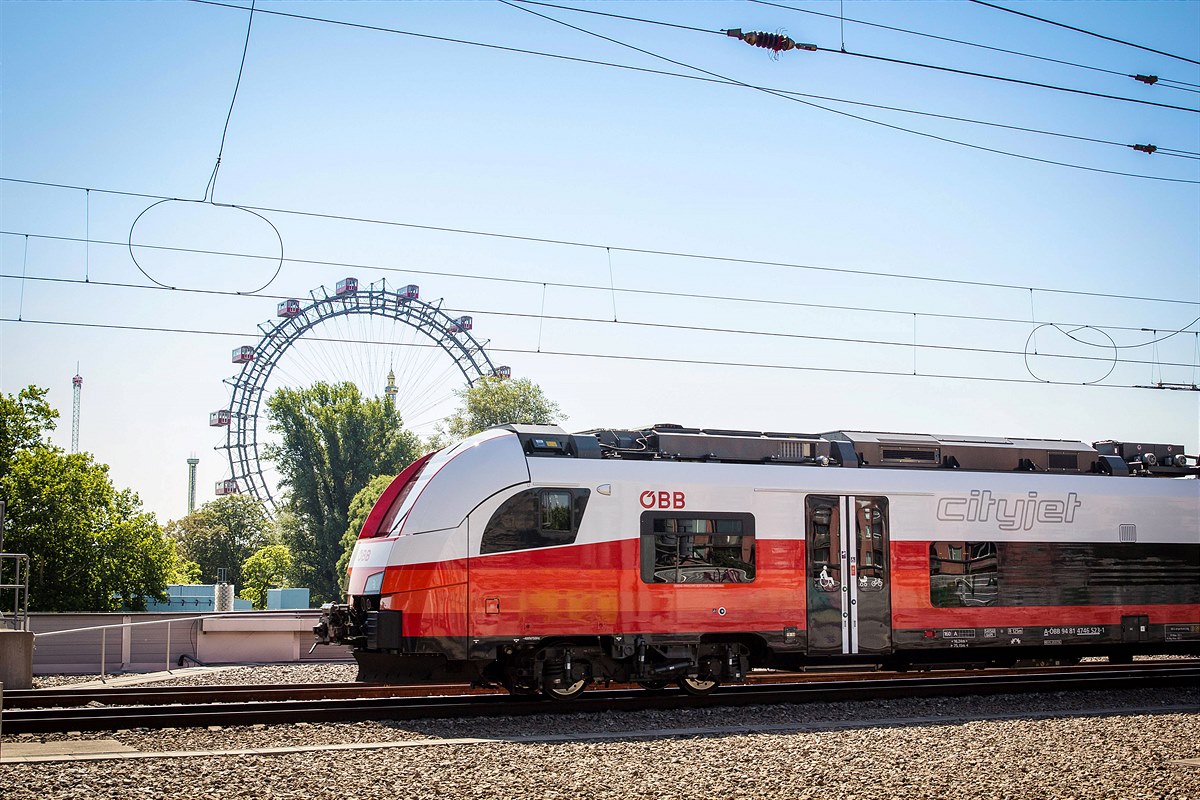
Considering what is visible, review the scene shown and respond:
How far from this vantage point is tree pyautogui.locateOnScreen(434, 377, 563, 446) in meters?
71.9

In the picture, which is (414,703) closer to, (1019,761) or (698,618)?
(698,618)

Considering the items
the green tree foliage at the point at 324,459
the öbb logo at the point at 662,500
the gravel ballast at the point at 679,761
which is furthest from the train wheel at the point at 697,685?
the green tree foliage at the point at 324,459

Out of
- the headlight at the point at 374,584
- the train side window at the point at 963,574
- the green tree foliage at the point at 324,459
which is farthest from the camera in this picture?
the green tree foliage at the point at 324,459

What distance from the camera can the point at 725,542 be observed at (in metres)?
15.4

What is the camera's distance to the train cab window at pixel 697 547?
1509 centimetres

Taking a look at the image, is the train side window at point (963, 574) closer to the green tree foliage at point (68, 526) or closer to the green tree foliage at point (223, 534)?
the green tree foliage at point (68, 526)

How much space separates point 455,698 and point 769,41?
30.1 feet

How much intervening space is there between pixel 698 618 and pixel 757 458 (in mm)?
2532

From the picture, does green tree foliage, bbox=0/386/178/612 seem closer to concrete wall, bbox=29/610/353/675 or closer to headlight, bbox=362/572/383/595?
concrete wall, bbox=29/610/353/675

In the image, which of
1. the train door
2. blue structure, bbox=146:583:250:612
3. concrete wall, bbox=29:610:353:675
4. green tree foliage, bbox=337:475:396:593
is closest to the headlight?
the train door

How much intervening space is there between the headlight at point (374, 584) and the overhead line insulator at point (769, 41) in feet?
26.1

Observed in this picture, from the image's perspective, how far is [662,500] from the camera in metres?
15.2

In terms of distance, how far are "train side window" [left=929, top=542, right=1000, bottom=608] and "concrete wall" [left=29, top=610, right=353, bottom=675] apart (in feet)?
38.9

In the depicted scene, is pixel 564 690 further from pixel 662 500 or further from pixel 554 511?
pixel 662 500
